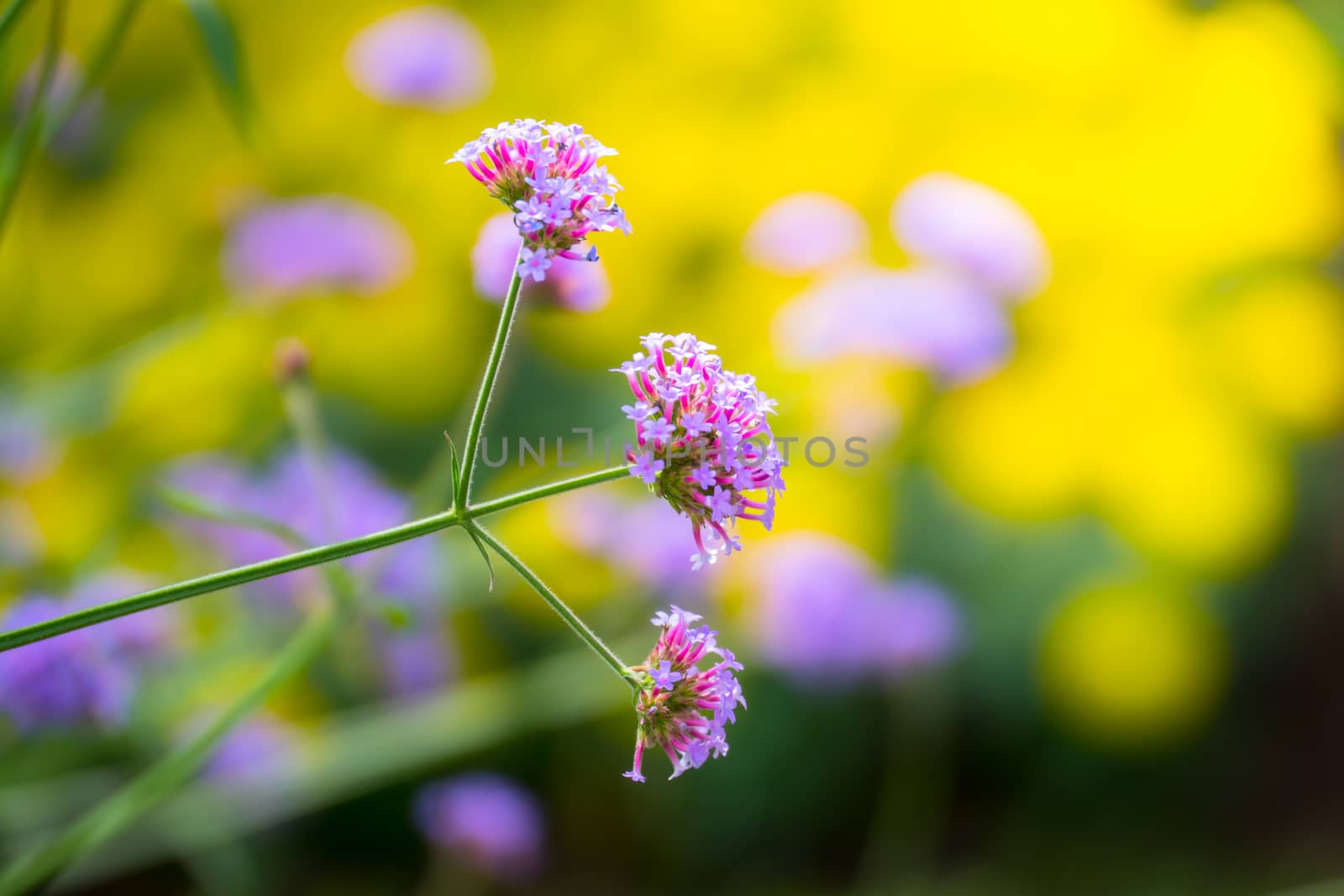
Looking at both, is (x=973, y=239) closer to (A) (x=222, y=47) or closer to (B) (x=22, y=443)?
(A) (x=222, y=47)

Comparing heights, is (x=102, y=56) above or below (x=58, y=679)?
above

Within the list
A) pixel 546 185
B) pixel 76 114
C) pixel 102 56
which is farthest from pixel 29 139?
pixel 76 114

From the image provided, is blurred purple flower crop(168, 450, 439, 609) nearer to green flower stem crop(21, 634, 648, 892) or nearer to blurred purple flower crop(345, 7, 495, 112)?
green flower stem crop(21, 634, 648, 892)

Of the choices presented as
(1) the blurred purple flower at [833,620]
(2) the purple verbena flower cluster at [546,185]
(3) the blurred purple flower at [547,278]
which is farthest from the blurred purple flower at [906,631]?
(2) the purple verbena flower cluster at [546,185]

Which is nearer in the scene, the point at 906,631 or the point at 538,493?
the point at 538,493

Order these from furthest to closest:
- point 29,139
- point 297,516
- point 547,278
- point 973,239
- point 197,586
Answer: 1. point 973,239
2. point 297,516
3. point 547,278
4. point 29,139
5. point 197,586

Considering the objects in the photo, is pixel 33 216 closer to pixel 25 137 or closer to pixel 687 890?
pixel 25 137
